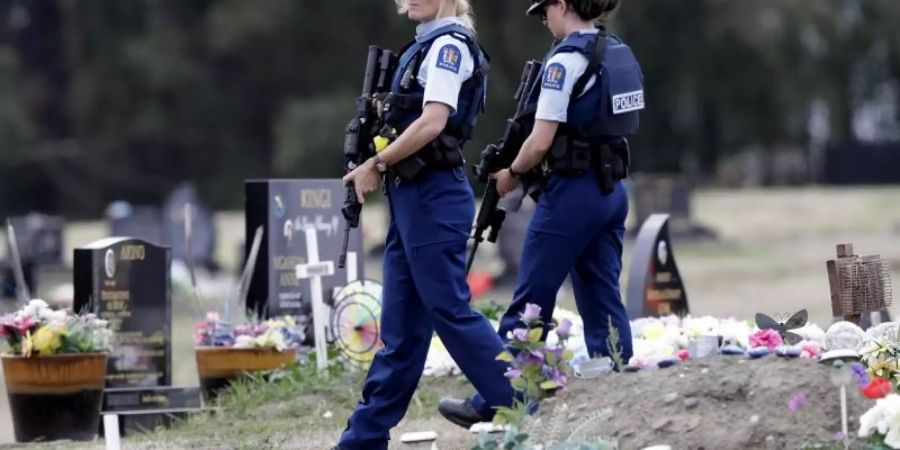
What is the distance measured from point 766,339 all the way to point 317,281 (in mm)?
3627

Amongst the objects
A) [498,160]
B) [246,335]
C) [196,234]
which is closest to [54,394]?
[246,335]

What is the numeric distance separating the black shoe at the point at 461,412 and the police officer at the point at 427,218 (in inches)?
6.0

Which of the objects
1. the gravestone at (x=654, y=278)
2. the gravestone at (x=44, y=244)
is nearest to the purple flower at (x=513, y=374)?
the gravestone at (x=654, y=278)

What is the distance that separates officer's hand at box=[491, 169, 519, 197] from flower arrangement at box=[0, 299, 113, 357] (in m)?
2.61

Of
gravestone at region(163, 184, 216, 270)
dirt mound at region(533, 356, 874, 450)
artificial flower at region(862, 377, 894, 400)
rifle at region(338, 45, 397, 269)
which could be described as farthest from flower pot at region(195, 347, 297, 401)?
gravestone at region(163, 184, 216, 270)

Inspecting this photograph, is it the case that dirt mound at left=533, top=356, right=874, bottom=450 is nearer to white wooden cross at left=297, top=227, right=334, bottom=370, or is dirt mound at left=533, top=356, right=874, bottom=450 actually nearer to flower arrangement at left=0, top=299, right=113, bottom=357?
flower arrangement at left=0, top=299, right=113, bottom=357

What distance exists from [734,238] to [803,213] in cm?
261

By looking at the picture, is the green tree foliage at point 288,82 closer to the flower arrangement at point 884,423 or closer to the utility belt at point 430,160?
the utility belt at point 430,160

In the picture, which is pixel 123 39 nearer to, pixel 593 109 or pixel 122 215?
pixel 122 215

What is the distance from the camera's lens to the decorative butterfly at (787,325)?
283 inches

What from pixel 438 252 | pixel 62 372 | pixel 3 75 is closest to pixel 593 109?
pixel 438 252

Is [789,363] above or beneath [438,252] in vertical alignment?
beneath

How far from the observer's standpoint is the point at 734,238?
29094 mm

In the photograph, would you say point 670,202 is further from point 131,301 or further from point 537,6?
point 537,6
